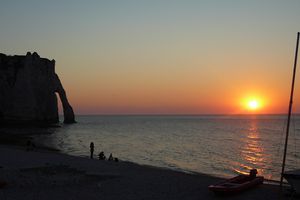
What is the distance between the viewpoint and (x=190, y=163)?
34938 mm

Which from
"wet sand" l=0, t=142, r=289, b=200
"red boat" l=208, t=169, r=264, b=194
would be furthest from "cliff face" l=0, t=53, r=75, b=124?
"red boat" l=208, t=169, r=264, b=194

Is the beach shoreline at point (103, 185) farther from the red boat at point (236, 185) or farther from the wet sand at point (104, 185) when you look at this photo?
the red boat at point (236, 185)

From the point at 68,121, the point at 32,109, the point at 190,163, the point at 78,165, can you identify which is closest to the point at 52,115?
the point at 32,109

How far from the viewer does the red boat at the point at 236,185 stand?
1605 centimetres

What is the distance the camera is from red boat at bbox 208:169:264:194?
16.0 meters

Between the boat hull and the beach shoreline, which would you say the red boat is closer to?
the boat hull

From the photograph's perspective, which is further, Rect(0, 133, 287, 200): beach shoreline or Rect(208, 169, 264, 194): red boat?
Rect(208, 169, 264, 194): red boat

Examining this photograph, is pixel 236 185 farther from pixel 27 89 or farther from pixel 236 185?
pixel 27 89

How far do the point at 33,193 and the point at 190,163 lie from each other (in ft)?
70.7

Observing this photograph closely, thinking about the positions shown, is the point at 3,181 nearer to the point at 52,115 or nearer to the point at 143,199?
the point at 143,199

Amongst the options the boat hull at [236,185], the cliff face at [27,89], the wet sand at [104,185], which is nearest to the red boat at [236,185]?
the boat hull at [236,185]

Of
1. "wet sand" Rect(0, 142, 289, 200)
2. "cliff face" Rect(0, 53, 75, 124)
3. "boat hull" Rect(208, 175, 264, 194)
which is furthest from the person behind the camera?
"cliff face" Rect(0, 53, 75, 124)

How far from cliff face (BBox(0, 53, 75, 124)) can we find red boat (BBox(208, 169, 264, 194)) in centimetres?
7115

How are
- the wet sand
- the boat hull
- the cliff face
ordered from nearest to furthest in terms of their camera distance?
the wet sand → the boat hull → the cliff face
